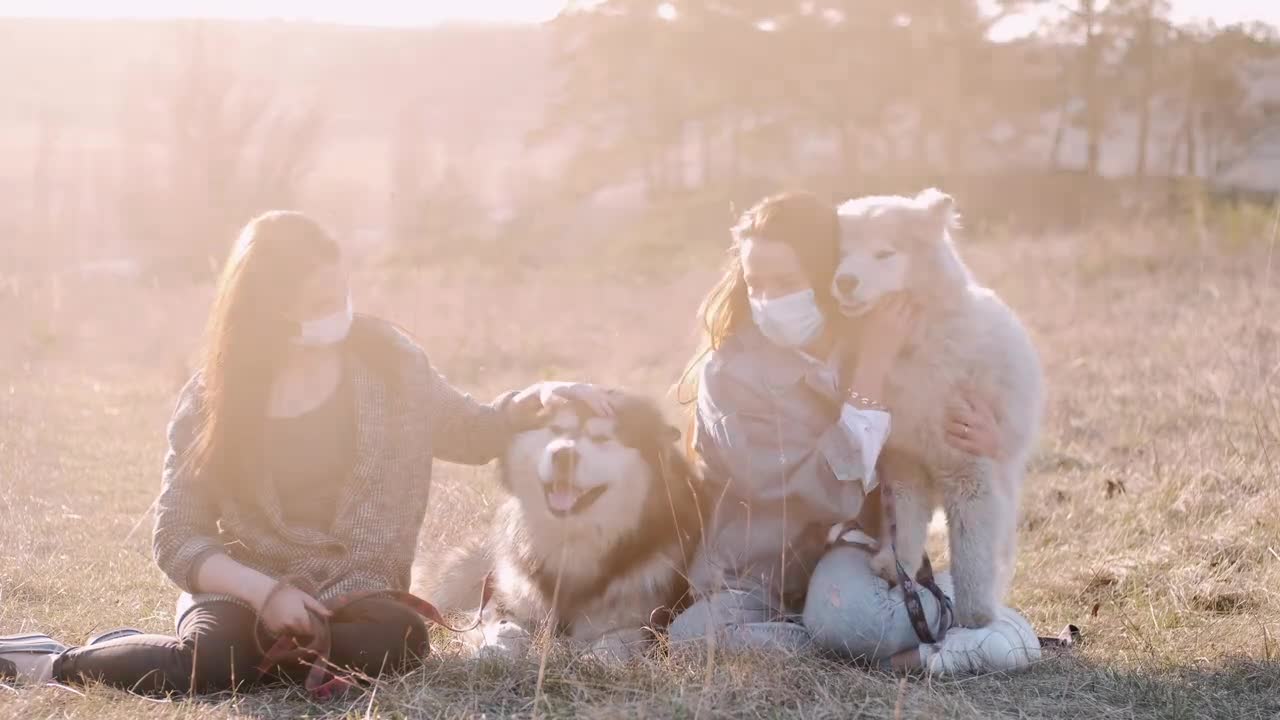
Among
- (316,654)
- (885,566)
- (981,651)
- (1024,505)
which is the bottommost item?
(1024,505)

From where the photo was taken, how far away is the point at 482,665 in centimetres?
323

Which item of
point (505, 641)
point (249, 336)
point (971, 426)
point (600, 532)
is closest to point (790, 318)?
point (971, 426)

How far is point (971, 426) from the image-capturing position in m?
3.44

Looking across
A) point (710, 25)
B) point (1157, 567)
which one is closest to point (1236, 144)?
point (710, 25)

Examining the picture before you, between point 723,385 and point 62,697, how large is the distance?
199cm

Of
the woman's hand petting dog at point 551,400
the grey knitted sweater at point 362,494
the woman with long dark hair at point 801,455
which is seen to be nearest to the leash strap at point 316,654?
the grey knitted sweater at point 362,494

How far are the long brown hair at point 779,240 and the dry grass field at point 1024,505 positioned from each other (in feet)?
3.36

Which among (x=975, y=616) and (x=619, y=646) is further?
(x=975, y=616)

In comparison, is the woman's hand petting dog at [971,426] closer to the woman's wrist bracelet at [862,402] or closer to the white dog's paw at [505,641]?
the woman's wrist bracelet at [862,402]

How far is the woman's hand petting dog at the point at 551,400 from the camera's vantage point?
3.45 m

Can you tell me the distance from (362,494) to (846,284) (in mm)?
1534

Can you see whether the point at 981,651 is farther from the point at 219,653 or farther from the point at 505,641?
the point at 219,653

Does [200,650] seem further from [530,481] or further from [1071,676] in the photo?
[1071,676]

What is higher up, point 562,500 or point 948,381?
point 948,381
